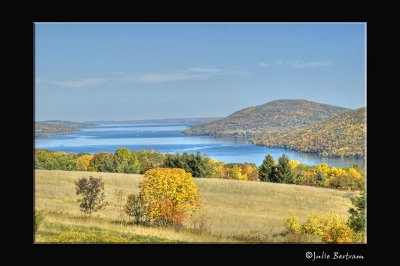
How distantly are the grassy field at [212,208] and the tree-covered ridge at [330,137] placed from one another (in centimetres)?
88

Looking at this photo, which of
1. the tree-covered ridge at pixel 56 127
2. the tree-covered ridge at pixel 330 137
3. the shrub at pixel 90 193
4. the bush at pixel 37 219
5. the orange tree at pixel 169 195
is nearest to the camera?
the bush at pixel 37 219

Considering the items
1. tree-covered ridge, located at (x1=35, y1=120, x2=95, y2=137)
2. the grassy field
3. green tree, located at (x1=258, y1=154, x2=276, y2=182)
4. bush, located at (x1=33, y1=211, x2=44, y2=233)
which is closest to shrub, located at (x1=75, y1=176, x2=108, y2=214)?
the grassy field

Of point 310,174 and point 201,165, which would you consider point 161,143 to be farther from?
point 310,174

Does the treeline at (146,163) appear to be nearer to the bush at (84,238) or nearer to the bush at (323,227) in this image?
the bush at (323,227)

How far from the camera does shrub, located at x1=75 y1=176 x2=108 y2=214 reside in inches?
523

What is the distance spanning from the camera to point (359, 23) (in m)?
12.6

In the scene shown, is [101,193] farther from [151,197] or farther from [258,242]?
[258,242]

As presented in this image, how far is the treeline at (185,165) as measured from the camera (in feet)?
43.7

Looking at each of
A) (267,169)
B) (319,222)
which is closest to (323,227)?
(319,222)

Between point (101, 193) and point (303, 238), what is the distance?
171 inches

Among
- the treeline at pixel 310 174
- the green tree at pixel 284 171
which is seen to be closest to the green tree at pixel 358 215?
the treeline at pixel 310 174

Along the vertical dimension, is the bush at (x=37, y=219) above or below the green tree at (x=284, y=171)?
below

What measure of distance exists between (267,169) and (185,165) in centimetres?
177
